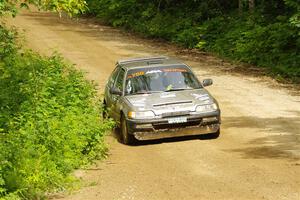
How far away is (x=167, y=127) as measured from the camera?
1410 cm

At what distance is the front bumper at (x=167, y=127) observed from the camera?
14047mm

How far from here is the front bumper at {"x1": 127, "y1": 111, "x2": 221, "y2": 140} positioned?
14.0 meters

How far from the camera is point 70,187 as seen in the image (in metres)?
10.9

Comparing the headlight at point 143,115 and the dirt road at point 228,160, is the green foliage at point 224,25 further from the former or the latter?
the headlight at point 143,115

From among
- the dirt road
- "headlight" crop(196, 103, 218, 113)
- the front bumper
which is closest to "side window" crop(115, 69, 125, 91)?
the dirt road

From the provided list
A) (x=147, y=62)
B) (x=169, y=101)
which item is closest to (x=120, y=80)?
(x=147, y=62)

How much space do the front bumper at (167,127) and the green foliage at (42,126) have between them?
0.69m

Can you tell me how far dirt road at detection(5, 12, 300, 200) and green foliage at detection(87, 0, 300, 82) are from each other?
8.26ft

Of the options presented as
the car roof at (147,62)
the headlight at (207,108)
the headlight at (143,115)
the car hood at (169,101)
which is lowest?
the headlight at (143,115)

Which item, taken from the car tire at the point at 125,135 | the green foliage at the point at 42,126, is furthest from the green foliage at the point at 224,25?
the green foliage at the point at 42,126

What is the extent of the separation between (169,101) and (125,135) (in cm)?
130

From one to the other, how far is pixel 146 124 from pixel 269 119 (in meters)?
3.93

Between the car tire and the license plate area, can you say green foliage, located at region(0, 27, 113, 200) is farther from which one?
the license plate area

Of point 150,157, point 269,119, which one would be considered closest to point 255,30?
point 269,119
